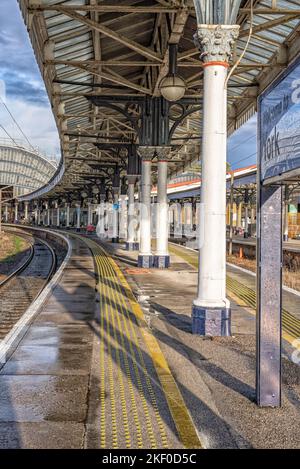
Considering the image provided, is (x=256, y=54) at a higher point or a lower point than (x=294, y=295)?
higher

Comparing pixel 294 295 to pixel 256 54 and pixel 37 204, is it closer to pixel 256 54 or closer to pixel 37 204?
pixel 256 54

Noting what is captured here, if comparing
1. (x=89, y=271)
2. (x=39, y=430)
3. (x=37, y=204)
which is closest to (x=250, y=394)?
(x=39, y=430)

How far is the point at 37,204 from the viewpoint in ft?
407

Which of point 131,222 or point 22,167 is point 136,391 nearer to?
point 131,222

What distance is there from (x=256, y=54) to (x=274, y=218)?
12668mm

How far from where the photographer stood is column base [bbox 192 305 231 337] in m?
9.32

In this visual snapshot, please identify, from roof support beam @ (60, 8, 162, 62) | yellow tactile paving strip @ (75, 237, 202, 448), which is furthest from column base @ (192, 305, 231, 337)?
roof support beam @ (60, 8, 162, 62)

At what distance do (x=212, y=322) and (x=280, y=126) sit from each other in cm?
491

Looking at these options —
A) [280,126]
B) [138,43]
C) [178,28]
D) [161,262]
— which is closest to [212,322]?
[280,126]

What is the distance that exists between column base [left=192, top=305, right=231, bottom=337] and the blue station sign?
13.4ft

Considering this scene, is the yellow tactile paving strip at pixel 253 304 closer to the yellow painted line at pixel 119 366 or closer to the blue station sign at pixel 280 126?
the yellow painted line at pixel 119 366

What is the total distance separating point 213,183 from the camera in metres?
9.51

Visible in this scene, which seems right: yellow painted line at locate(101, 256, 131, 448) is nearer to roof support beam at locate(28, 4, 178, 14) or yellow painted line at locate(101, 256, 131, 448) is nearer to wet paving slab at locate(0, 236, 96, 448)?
wet paving slab at locate(0, 236, 96, 448)

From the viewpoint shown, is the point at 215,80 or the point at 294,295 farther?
the point at 294,295
